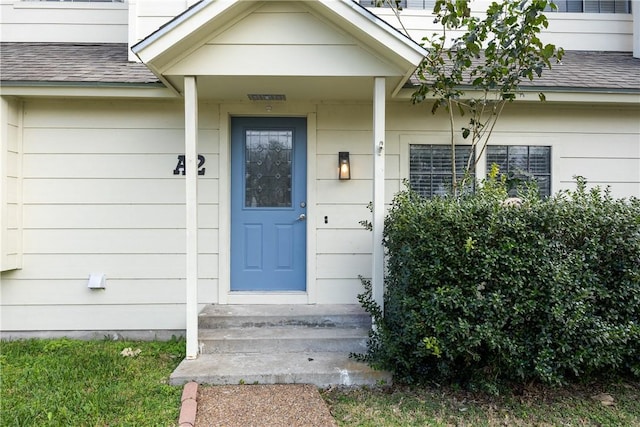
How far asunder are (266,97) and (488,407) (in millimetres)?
3355

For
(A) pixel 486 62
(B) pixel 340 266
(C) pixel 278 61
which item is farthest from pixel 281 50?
(B) pixel 340 266

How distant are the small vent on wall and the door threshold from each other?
2.05m

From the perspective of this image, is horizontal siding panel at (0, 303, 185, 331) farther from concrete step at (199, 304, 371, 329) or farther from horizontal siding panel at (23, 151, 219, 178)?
horizontal siding panel at (23, 151, 219, 178)

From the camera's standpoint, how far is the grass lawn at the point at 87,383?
2688mm

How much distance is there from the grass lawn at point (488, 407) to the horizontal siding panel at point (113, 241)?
210 cm

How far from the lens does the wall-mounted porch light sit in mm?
4258

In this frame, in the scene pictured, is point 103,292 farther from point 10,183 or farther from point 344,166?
point 344,166

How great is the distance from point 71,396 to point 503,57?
15.4 ft

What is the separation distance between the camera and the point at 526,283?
111 inches

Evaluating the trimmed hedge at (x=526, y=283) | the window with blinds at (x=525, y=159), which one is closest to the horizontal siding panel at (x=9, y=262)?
the trimmed hedge at (x=526, y=283)

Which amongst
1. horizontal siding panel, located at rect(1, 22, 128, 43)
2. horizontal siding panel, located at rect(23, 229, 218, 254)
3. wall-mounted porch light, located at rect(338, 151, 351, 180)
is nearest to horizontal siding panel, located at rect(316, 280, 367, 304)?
wall-mounted porch light, located at rect(338, 151, 351, 180)

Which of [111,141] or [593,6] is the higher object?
[593,6]

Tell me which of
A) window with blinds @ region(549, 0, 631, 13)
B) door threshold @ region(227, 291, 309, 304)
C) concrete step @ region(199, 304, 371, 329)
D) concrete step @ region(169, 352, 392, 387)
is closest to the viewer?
concrete step @ region(169, 352, 392, 387)

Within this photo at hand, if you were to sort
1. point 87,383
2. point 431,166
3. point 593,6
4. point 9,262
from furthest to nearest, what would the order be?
1. point 593,6
2. point 431,166
3. point 9,262
4. point 87,383
